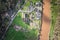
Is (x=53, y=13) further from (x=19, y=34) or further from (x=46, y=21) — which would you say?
(x=19, y=34)

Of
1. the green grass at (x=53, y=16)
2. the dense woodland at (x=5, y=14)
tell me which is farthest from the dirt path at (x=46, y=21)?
the dense woodland at (x=5, y=14)

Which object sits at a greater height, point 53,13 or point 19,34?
Result: point 53,13

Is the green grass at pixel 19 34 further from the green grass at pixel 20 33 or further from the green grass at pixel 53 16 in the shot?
the green grass at pixel 53 16

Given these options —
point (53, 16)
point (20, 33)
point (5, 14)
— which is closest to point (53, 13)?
point (53, 16)

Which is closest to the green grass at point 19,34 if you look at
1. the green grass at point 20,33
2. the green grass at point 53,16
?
the green grass at point 20,33

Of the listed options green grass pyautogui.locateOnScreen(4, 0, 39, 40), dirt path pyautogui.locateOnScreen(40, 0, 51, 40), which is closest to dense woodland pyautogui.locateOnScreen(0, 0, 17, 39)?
green grass pyautogui.locateOnScreen(4, 0, 39, 40)

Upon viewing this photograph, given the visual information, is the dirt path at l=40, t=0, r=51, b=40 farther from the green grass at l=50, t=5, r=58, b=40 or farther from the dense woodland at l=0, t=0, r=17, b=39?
the dense woodland at l=0, t=0, r=17, b=39

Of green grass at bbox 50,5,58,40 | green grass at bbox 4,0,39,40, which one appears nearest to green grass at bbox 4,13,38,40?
green grass at bbox 4,0,39,40

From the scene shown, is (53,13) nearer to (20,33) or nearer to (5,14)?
(20,33)

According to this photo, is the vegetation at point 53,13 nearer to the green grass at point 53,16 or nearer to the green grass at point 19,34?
the green grass at point 53,16

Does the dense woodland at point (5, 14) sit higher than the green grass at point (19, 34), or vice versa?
the dense woodland at point (5, 14)

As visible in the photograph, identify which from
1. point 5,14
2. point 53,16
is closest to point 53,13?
point 53,16

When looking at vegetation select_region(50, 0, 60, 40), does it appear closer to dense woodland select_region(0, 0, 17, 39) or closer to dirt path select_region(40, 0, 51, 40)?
dirt path select_region(40, 0, 51, 40)

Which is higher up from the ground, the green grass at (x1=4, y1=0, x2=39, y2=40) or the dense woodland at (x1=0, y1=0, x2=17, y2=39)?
the dense woodland at (x1=0, y1=0, x2=17, y2=39)
